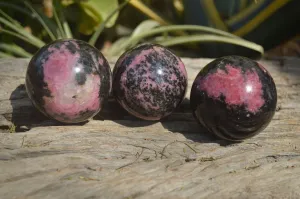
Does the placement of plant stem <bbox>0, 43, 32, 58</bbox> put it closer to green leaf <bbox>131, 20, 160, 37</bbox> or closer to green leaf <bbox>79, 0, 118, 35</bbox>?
green leaf <bbox>79, 0, 118, 35</bbox>

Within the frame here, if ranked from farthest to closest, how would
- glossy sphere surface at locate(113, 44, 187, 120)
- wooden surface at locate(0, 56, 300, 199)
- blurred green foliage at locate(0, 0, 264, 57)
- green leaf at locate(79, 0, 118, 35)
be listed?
green leaf at locate(79, 0, 118, 35)
blurred green foliage at locate(0, 0, 264, 57)
glossy sphere surface at locate(113, 44, 187, 120)
wooden surface at locate(0, 56, 300, 199)

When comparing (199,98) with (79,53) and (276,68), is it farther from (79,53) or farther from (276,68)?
(276,68)

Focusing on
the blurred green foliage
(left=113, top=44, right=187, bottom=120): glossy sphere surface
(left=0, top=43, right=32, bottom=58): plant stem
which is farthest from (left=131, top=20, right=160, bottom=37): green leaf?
(left=113, top=44, right=187, bottom=120): glossy sphere surface

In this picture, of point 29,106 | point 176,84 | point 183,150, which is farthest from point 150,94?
point 29,106

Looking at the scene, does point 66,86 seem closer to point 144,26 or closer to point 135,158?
point 135,158

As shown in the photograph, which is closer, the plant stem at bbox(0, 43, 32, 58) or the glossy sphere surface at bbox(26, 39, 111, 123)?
the glossy sphere surface at bbox(26, 39, 111, 123)

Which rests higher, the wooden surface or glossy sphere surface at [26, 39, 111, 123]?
glossy sphere surface at [26, 39, 111, 123]
